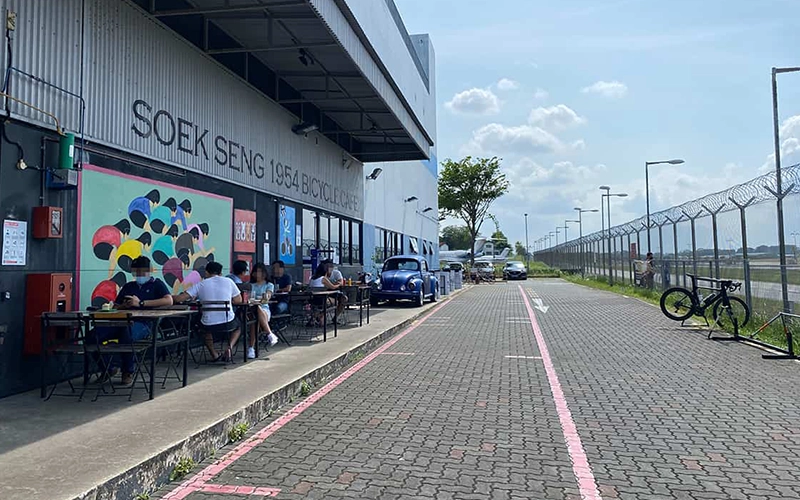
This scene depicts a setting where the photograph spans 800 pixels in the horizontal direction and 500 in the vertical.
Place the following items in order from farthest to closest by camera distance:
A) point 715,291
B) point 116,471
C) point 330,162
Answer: point 330,162, point 715,291, point 116,471

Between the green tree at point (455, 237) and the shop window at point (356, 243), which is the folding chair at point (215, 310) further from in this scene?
the green tree at point (455, 237)

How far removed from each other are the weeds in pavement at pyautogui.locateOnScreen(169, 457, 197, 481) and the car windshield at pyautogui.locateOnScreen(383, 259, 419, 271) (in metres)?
15.1

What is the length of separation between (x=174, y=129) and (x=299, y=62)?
12.4 feet

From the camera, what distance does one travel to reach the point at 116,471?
4078 millimetres

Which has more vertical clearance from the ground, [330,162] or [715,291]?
[330,162]

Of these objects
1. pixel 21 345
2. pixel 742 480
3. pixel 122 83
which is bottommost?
pixel 742 480

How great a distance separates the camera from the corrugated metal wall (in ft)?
21.7

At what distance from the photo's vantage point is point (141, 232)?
825 cm

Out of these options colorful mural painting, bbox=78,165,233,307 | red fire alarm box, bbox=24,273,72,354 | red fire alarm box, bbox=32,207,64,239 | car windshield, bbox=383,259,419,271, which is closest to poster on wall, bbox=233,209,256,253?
colorful mural painting, bbox=78,165,233,307

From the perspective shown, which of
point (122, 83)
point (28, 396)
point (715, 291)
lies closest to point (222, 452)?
point (28, 396)

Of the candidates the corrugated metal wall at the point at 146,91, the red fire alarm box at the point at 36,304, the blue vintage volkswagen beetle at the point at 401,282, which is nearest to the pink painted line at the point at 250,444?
the red fire alarm box at the point at 36,304

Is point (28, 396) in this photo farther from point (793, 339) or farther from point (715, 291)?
point (715, 291)

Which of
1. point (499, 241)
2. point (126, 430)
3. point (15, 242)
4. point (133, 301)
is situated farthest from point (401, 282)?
point (499, 241)

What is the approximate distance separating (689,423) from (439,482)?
2.97 meters
